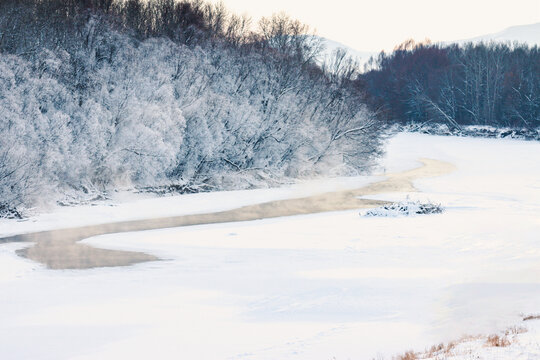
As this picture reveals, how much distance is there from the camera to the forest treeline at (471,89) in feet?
261

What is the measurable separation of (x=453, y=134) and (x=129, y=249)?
71067 millimetres

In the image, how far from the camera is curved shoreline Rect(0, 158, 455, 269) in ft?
50.5

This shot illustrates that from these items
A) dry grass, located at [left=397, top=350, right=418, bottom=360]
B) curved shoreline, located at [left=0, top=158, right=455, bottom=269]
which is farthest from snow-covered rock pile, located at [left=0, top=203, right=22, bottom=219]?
dry grass, located at [left=397, top=350, right=418, bottom=360]

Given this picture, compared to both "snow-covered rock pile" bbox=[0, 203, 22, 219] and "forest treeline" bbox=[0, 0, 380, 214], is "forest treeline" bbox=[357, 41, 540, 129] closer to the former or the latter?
"forest treeline" bbox=[0, 0, 380, 214]

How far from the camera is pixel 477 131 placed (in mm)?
80188

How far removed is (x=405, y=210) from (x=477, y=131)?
61.7 metres

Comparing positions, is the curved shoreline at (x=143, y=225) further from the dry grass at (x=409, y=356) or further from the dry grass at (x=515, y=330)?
the dry grass at (x=515, y=330)

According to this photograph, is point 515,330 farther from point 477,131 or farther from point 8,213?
point 477,131

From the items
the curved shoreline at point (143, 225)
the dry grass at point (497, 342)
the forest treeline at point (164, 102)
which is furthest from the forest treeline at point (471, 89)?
the dry grass at point (497, 342)

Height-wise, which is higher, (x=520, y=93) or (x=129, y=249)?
(x=520, y=93)

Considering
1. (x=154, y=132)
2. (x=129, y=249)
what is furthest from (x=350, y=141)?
(x=129, y=249)

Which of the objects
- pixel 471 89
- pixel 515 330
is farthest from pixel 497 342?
pixel 471 89

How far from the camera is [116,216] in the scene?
2347cm

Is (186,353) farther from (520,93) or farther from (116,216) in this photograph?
(520,93)
